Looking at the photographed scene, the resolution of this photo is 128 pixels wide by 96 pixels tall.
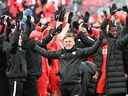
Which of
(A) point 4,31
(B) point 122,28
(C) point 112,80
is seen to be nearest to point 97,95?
(C) point 112,80

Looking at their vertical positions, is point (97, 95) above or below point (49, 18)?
below

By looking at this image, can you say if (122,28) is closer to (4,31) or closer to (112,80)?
(112,80)

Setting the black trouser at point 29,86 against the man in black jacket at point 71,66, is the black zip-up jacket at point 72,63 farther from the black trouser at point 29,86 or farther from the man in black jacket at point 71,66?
the black trouser at point 29,86

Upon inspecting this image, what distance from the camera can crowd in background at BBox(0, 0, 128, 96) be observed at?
1003cm

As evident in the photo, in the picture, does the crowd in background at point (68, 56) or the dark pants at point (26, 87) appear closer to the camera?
the crowd in background at point (68, 56)

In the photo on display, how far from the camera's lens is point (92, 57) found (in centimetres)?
1090

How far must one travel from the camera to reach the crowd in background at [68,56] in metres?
10.0

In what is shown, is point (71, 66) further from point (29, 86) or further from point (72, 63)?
point (29, 86)

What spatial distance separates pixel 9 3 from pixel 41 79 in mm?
4463

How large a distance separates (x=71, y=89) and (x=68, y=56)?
0.52 m

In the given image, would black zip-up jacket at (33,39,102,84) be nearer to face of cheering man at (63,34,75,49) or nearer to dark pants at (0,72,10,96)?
face of cheering man at (63,34,75,49)

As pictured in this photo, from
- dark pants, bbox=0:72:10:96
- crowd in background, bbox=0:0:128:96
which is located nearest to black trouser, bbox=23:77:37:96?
crowd in background, bbox=0:0:128:96

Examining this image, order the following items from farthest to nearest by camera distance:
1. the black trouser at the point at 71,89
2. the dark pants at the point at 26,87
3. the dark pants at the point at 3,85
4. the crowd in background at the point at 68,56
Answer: the dark pants at the point at 26,87 < the dark pants at the point at 3,85 < the crowd in background at the point at 68,56 < the black trouser at the point at 71,89

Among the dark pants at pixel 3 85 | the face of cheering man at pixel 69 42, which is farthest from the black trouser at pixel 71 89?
the dark pants at pixel 3 85
